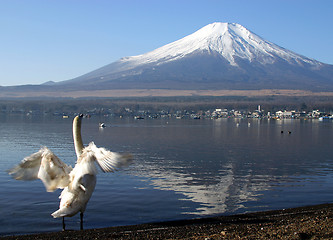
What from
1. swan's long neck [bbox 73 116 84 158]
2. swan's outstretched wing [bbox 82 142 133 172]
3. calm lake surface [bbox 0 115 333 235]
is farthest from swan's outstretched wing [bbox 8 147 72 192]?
calm lake surface [bbox 0 115 333 235]

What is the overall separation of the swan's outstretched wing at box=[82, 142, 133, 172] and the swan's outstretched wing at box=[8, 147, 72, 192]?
1.23m

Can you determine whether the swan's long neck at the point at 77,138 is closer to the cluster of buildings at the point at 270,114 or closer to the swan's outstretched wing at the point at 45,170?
the swan's outstretched wing at the point at 45,170

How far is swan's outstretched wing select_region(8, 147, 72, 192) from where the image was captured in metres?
10.8

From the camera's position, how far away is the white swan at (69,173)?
32.5 feet

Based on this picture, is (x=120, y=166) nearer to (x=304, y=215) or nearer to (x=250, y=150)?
(x=304, y=215)

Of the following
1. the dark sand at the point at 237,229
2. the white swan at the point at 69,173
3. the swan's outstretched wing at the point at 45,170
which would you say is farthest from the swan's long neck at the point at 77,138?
the dark sand at the point at 237,229

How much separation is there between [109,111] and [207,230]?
179 meters

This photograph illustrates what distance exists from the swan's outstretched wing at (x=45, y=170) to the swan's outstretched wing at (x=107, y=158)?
4.04ft

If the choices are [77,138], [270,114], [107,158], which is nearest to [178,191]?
[77,138]

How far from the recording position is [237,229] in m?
11.0

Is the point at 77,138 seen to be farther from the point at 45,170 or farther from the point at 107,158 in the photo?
the point at 107,158

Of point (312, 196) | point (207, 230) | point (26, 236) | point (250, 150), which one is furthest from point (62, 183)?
point (250, 150)

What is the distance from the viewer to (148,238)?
34.2 feet

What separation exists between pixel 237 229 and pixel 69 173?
4.25 meters
